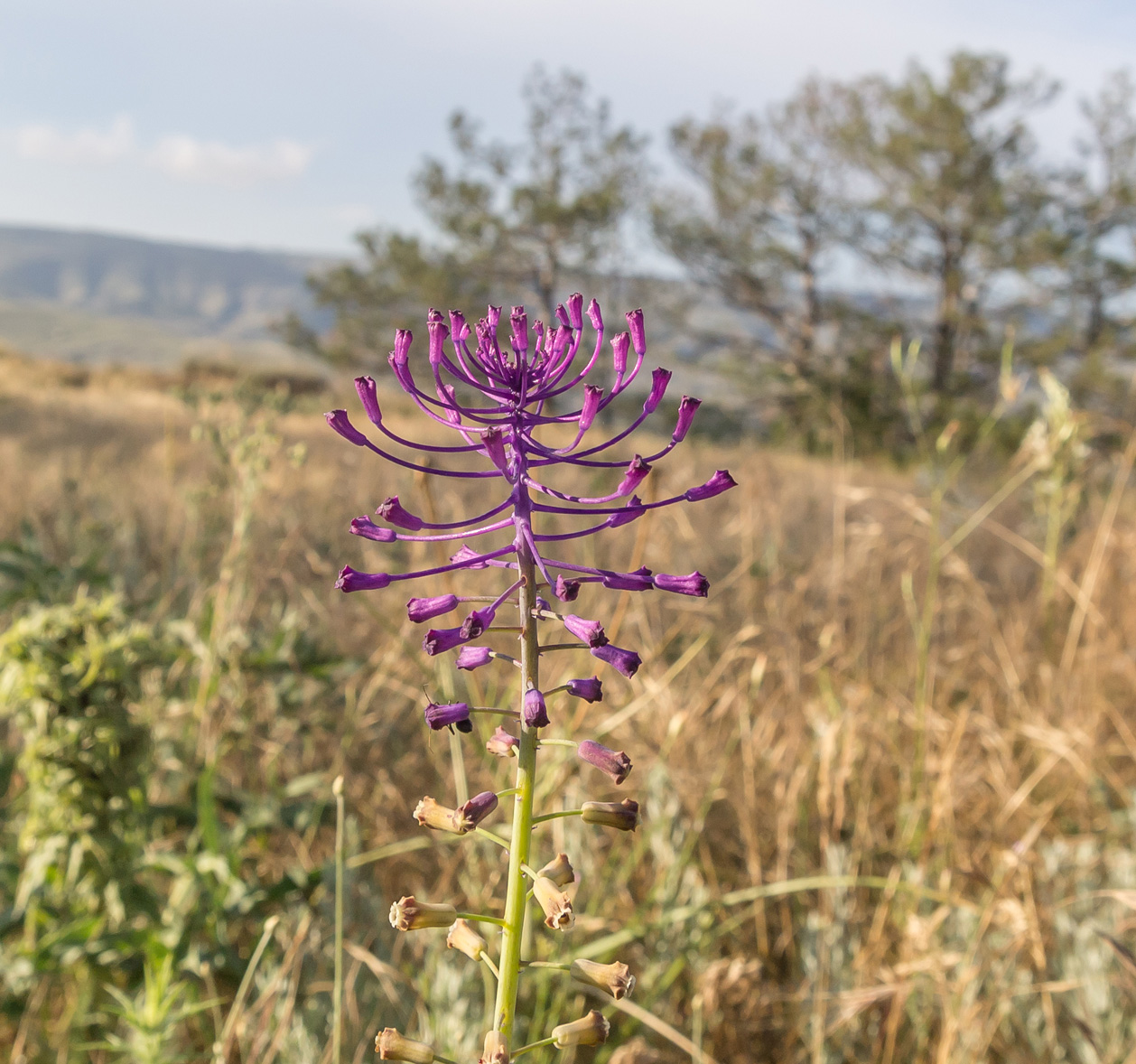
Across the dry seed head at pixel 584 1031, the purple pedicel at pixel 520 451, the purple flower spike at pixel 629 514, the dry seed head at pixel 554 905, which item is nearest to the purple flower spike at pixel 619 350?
the purple pedicel at pixel 520 451

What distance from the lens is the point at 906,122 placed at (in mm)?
24625

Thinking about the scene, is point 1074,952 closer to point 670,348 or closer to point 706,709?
point 706,709

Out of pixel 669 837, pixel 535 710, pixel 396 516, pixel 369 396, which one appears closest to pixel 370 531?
pixel 396 516

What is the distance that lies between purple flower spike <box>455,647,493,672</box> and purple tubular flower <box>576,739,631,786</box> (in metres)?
0.13

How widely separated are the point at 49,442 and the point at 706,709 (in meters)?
8.33

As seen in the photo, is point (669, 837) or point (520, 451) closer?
point (520, 451)

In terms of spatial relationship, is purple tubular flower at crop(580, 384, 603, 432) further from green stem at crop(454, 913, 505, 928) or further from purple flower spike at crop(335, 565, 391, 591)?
green stem at crop(454, 913, 505, 928)

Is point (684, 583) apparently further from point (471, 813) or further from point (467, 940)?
point (467, 940)

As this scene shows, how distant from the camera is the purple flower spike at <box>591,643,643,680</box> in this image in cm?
91

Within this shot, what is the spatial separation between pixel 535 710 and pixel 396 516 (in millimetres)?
236

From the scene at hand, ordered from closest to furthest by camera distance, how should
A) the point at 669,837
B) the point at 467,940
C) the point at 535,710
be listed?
1. the point at 535,710
2. the point at 467,940
3. the point at 669,837

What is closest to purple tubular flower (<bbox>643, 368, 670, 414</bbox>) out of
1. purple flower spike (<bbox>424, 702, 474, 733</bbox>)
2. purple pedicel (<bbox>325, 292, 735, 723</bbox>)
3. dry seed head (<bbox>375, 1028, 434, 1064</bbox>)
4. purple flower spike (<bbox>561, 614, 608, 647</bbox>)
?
purple pedicel (<bbox>325, 292, 735, 723</bbox>)

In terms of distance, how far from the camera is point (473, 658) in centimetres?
98

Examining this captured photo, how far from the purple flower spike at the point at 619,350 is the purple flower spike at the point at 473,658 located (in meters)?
0.32
